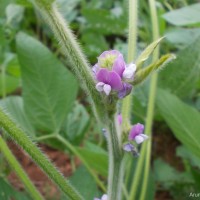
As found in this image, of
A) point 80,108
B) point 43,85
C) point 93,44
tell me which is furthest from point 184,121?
point 93,44

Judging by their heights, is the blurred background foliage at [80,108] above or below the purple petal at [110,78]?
below

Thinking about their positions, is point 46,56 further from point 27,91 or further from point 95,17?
point 95,17

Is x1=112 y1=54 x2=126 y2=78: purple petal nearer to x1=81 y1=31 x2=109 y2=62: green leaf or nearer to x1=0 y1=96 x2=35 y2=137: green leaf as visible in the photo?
x1=0 y1=96 x2=35 y2=137: green leaf

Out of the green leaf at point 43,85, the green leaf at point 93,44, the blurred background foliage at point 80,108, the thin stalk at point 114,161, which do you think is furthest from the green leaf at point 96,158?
the green leaf at point 93,44

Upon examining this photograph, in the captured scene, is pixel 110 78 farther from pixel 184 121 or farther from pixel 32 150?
pixel 184 121

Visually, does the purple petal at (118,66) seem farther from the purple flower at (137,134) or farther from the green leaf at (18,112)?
the green leaf at (18,112)

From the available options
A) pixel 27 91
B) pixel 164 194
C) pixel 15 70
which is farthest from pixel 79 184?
pixel 15 70

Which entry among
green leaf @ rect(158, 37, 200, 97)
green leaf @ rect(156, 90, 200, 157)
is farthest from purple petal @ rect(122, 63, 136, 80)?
green leaf @ rect(158, 37, 200, 97)
